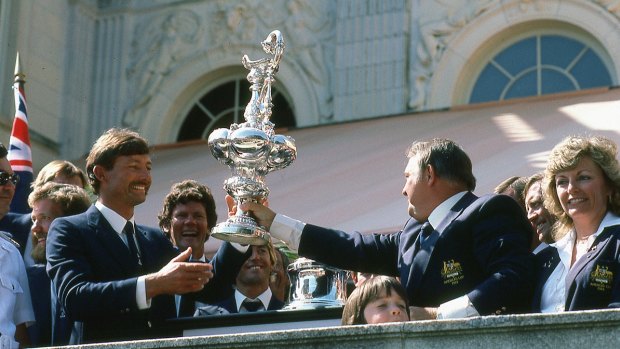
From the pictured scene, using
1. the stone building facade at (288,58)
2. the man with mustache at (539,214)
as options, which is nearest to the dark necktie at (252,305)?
the man with mustache at (539,214)

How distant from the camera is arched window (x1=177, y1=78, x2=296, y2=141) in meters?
15.8

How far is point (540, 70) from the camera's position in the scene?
14180mm

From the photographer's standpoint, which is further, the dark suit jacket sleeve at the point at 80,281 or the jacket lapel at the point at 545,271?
the dark suit jacket sleeve at the point at 80,281

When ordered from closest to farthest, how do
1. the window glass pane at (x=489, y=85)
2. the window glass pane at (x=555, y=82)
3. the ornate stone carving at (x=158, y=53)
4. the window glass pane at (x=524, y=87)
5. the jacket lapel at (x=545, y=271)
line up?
1. the jacket lapel at (x=545, y=271)
2. the window glass pane at (x=555, y=82)
3. the window glass pane at (x=524, y=87)
4. the window glass pane at (x=489, y=85)
5. the ornate stone carving at (x=158, y=53)

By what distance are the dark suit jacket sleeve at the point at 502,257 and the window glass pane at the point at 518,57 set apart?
8.54 meters

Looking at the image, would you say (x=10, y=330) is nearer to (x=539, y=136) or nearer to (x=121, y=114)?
(x=539, y=136)

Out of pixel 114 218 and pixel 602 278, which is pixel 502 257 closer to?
pixel 602 278

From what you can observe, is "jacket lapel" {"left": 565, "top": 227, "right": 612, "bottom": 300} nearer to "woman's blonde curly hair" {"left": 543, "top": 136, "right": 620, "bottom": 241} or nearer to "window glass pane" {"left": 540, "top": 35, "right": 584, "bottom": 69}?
"woman's blonde curly hair" {"left": 543, "top": 136, "right": 620, "bottom": 241}

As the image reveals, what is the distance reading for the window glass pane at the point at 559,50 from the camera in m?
14.1

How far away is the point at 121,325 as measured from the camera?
6.16 meters

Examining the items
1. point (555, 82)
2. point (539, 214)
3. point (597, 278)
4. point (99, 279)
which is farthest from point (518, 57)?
point (597, 278)

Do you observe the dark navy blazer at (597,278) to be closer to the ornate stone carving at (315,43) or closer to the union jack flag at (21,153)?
the union jack flag at (21,153)

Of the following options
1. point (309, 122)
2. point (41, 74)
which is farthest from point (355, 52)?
point (41, 74)

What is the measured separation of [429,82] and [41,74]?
169 inches
